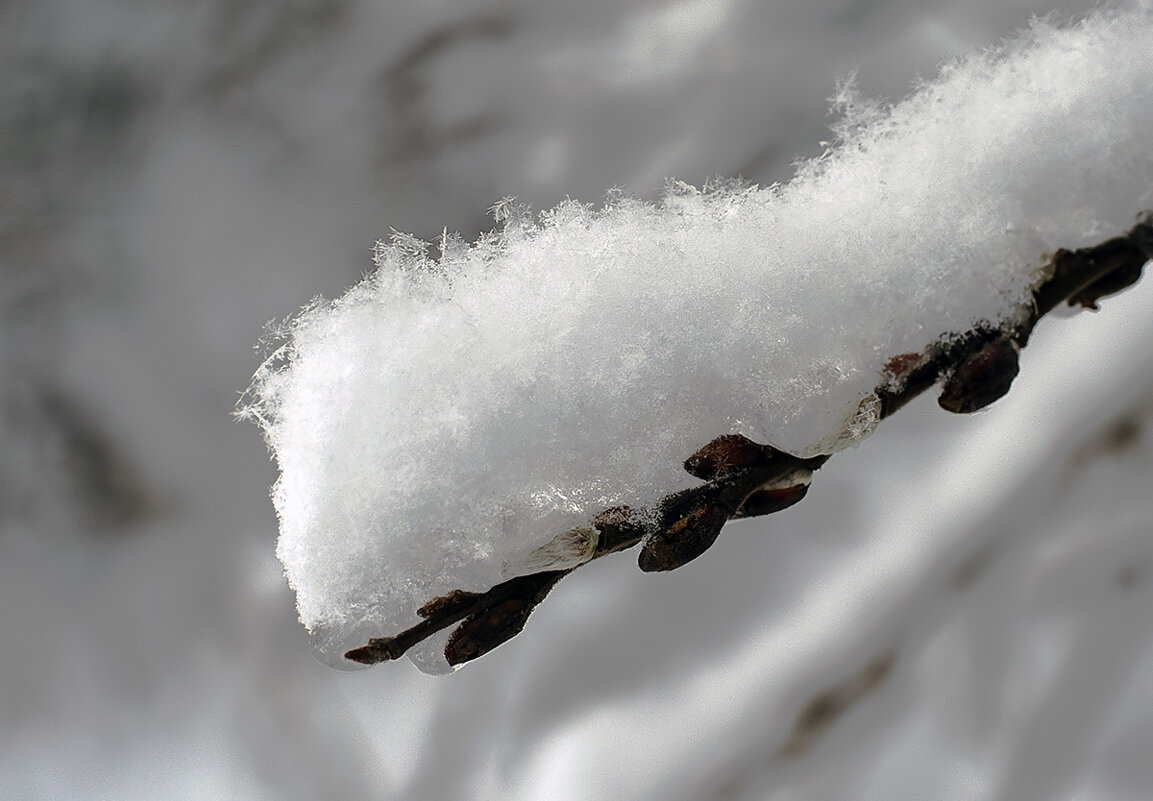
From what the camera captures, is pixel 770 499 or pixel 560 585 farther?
pixel 560 585

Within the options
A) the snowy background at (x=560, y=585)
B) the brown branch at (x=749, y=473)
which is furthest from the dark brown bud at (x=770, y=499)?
the snowy background at (x=560, y=585)

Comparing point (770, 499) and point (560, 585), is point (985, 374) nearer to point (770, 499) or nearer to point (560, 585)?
point (770, 499)

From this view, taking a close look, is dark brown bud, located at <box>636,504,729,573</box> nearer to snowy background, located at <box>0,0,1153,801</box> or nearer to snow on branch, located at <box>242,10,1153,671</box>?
snow on branch, located at <box>242,10,1153,671</box>

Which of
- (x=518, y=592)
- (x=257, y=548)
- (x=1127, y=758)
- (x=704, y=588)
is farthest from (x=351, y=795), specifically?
(x=1127, y=758)

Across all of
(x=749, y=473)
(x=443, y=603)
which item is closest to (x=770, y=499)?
(x=749, y=473)

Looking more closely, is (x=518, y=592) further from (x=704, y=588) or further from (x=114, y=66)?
(x=114, y=66)
